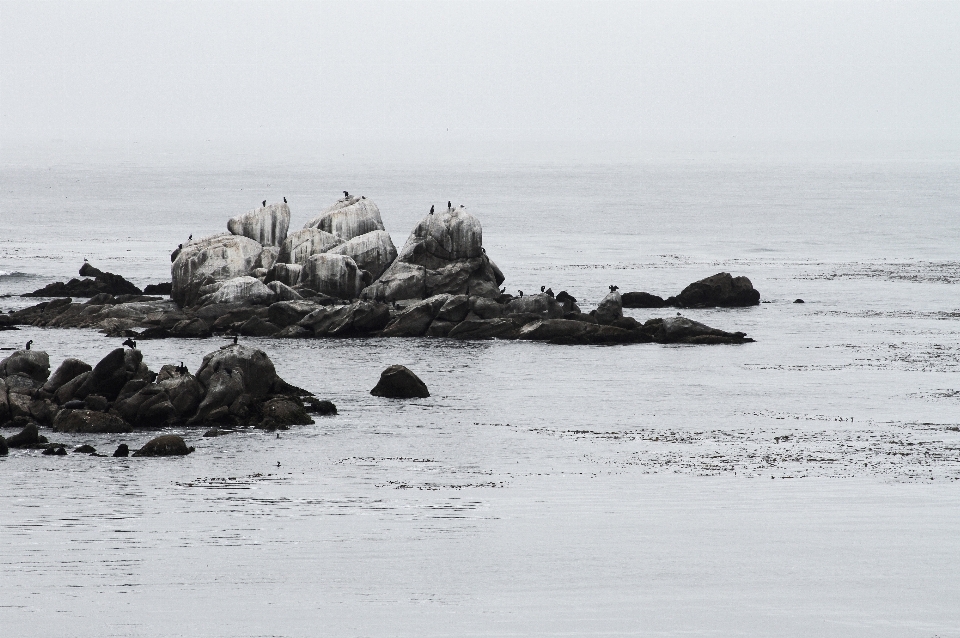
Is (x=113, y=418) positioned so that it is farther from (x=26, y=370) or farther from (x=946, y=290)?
(x=946, y=290)

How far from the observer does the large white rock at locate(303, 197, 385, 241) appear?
219 ft

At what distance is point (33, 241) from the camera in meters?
105

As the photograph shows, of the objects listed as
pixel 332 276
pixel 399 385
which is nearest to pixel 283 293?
pixel 332 276

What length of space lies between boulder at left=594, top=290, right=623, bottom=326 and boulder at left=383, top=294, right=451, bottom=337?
726 centimetres

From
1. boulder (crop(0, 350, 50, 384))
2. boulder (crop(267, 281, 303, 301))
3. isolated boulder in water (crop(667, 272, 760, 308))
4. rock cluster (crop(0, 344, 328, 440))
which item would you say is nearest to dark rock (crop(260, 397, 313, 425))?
rock cluster (crop(0, 344, 328, 440))

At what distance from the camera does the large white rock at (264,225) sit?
222 feet

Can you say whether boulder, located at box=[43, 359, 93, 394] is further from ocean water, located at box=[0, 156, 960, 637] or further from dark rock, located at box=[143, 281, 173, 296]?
dark rock, located at box=[143, 281, 173, 296]

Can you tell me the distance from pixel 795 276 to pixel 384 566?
209 ft

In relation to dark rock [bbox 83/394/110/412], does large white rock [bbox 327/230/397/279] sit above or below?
above

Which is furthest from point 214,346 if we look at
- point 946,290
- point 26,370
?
point 946,290

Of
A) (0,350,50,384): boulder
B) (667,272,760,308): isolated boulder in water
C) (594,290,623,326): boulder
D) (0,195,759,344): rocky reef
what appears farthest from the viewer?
(667,272,760,308): isolated boulder in water

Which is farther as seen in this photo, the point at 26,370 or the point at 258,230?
the point at 258,230

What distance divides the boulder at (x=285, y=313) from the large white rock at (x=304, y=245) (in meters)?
5.88

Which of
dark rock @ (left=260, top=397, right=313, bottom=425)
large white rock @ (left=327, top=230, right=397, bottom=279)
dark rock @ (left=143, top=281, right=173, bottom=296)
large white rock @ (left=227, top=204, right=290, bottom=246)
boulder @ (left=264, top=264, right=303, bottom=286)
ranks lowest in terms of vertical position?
dark rock @ (left=143, top=281, right=173, bottom=296)
